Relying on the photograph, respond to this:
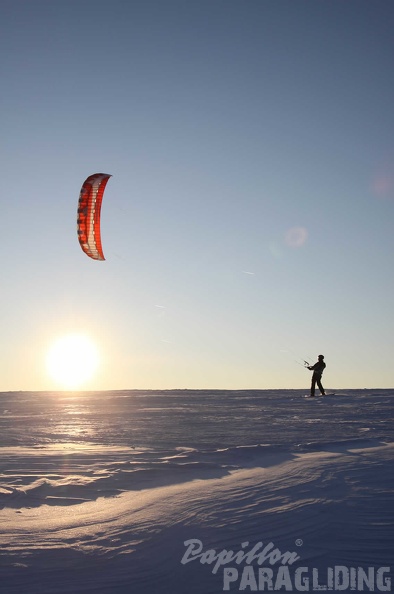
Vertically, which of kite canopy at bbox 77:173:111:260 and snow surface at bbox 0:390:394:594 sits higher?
kite canopy at bbox 77:173:111:260

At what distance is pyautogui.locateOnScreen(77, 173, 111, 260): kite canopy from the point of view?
23.9m

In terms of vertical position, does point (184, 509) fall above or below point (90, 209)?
below

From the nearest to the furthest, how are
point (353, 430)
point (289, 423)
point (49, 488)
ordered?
point (49, 488)
point (353, 430)
point (289, 423)

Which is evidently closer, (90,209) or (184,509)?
(184,509)

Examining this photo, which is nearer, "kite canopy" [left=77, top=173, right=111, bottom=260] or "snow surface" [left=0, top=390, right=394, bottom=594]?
"snow surface" [left=0, top=390, right=394, bottom=594]

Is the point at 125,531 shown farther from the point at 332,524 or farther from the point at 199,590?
the point at 332,524

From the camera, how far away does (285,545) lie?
443cm

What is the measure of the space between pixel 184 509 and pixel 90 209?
65.0 feet

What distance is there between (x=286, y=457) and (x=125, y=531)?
4020 millimetres

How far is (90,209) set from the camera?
23.9 m

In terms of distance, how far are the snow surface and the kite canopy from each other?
14173 millimetres

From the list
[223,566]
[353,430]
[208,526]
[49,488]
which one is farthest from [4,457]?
[353,430]

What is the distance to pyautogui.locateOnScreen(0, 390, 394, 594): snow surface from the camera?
4.02 metres

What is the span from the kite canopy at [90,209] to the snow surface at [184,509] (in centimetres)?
1417
